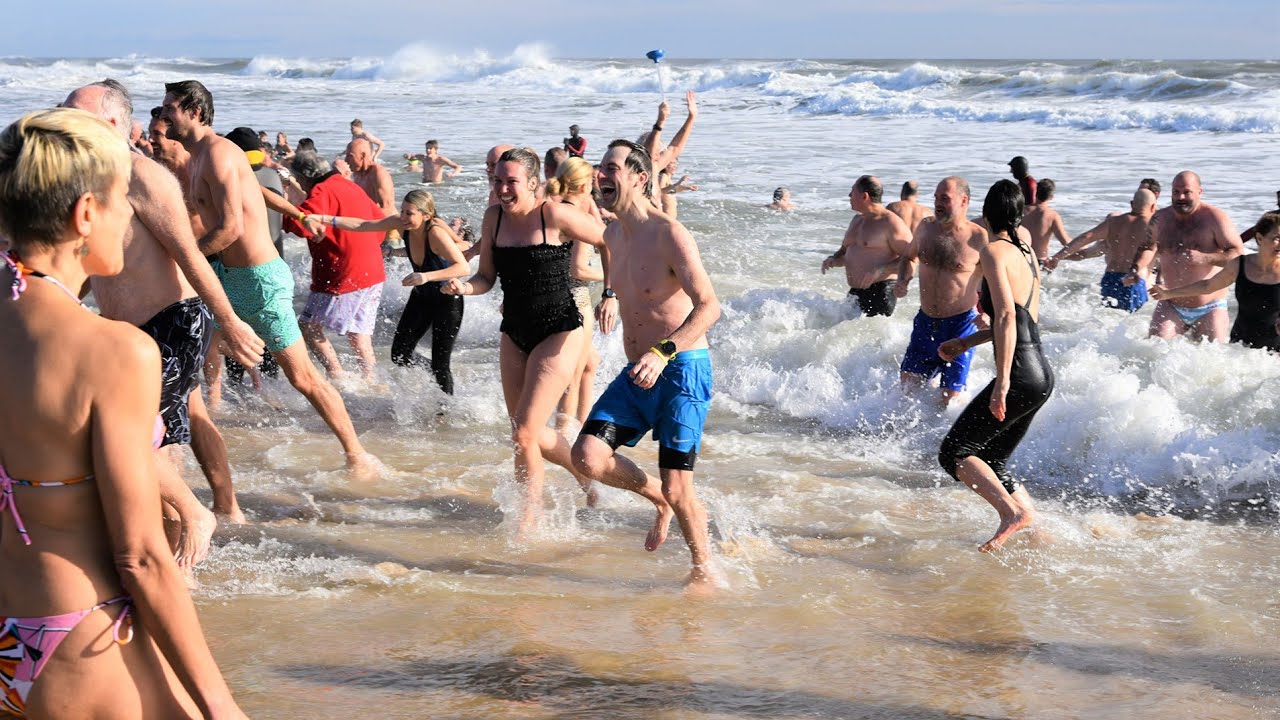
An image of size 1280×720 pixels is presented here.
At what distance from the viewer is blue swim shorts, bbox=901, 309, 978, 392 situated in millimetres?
7383

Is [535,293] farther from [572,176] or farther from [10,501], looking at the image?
[10,501]

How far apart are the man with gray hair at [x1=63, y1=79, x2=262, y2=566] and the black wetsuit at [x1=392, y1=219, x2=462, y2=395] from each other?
3472mm

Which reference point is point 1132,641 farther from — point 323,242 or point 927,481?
point 323,242

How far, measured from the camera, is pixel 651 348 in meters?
4.48

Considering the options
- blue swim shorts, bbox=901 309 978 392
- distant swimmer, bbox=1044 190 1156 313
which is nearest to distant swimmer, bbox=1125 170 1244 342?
distant swimmer, bbox=1044 190 1156 313

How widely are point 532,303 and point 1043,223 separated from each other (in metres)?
6.84

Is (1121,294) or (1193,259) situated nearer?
(1193,259)

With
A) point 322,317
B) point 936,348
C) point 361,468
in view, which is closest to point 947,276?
point 936,348

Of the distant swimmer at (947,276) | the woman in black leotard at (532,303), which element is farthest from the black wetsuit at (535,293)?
the distant swimmer at (947,276)

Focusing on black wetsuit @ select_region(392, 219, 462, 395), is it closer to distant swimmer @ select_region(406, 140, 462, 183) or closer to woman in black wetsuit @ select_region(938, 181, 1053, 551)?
woman in black wetsuit @ select_region(938, 181, 1053, 551)

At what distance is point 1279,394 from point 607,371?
181 inches

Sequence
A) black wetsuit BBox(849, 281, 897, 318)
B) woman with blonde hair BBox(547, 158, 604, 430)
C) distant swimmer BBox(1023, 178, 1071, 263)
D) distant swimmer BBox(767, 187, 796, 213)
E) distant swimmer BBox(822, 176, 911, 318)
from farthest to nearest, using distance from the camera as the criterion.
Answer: distant swimmer BBox(767, 187, 796, 213), distant swimmer BBox(1023, 178, 1071, 263), black wetsuit BBox(849, 281, 897, 318), distant swimmer BBox(822, 176, 911, 318), woman with blonde hair BBox(547, 158, 604, 430)

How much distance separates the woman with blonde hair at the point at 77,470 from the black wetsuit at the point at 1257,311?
7158mm

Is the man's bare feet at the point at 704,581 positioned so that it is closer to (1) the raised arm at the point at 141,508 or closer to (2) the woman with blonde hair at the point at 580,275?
(2) the woman with blonde hair at the point at 580,275
